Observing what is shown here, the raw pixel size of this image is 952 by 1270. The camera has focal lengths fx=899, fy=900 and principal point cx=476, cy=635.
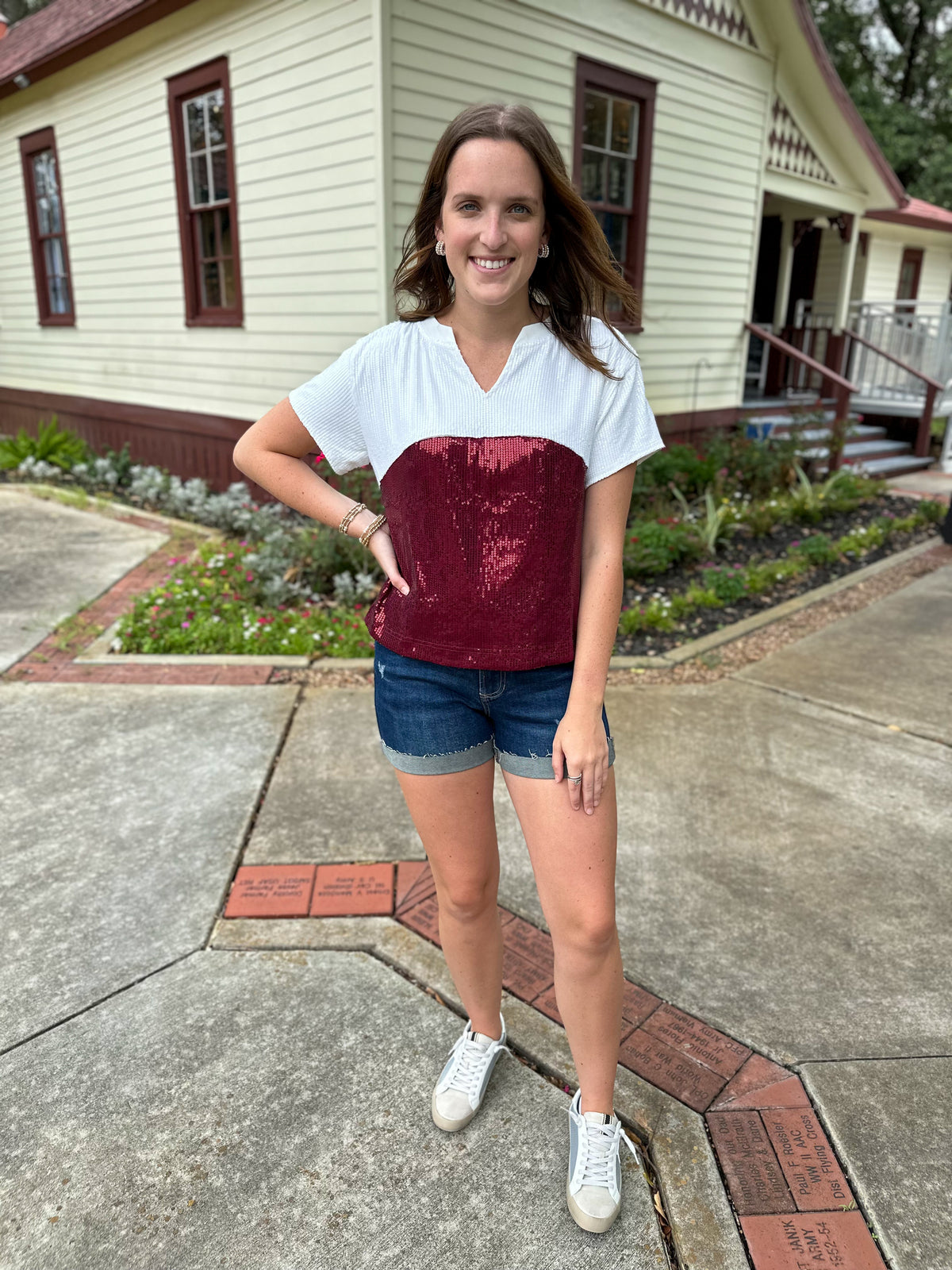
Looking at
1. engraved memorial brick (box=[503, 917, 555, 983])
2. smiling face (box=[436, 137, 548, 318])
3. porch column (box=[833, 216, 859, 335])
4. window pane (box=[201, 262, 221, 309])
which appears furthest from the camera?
porch column (box=[833, 216, 859, 335])

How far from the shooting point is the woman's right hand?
172 cm

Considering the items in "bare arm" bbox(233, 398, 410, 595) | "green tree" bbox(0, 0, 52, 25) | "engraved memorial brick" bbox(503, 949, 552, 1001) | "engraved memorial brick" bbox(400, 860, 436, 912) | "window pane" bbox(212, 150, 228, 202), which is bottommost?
"engraved memorial brick" bbox(503, 949, 552, 1001)

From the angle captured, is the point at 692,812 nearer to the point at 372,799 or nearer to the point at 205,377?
the point at 372,799

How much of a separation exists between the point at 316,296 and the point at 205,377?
1914 mm

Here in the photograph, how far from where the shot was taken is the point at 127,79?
8.29 meters

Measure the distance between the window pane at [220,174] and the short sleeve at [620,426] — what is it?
23.1ft

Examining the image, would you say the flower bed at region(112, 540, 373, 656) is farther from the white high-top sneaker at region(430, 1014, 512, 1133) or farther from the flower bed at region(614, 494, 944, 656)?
the white high-top sneaker at region(430, 1014, 512, 1133)

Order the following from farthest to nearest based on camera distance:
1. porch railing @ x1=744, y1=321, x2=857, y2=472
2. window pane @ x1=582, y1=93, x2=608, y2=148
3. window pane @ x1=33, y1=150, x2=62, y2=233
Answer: window pane @ x1=33, y1=150, x2=62, y2=233 < porch railing @ x1=744, y1=321, x2=857, y2=472 < window pane @ x1=582, y1=93, x2=608, y2=148

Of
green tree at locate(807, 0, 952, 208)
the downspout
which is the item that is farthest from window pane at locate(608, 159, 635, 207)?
green tree at locate(807, 0, 952, 208)

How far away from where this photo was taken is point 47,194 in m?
10.2

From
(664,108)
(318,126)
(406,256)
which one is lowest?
(406,256)

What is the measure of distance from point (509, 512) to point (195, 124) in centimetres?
781

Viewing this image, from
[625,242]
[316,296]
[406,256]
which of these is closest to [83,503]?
[316,296]

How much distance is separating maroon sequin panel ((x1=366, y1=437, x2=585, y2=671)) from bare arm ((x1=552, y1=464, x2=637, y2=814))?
25 millimetres
